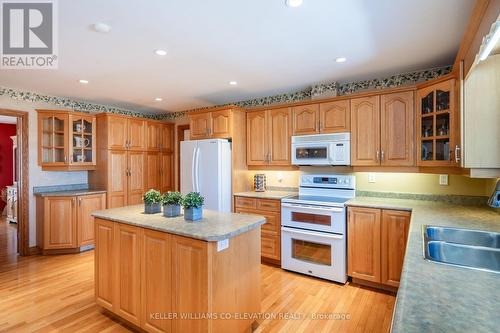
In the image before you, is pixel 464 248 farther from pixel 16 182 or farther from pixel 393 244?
pixel 16 182

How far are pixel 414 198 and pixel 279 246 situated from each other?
176 cm

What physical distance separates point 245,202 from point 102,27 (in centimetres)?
264

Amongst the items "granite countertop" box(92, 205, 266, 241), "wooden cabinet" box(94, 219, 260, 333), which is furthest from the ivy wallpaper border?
"wooden cabinet" box(94, 219, 260, 333)

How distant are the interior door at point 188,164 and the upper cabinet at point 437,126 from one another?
2.93 m

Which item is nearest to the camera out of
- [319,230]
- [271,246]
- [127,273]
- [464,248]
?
[464,248]

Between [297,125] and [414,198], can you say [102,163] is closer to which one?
[297,125]

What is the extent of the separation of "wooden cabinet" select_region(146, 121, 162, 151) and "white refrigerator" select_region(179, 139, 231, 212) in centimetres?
141

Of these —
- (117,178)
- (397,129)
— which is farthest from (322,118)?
(117,178)

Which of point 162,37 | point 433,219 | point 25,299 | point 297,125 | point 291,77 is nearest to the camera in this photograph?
point 433,219

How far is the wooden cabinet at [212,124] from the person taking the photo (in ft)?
12.9

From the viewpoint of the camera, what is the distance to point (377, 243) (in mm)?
2863

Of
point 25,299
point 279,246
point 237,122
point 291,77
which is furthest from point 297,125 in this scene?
point 25,299

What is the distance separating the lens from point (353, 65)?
298 cm

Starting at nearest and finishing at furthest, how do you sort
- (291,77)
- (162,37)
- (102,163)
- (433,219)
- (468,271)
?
(468,271), (433,219), (162,37), (291,77), (102,163)
